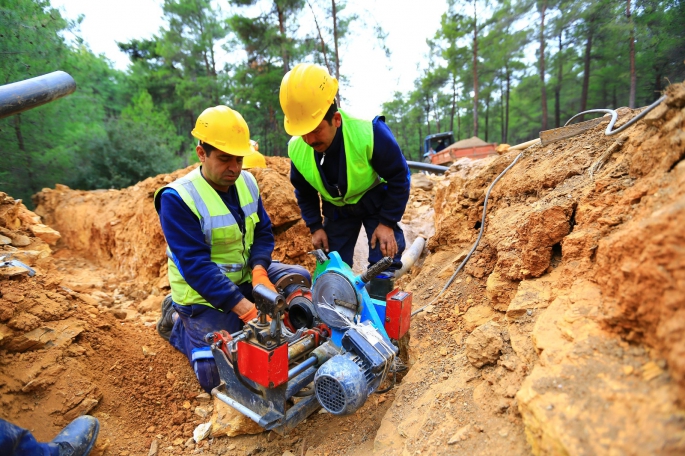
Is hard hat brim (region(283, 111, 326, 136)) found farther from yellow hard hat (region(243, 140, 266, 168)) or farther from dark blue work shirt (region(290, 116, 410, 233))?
yellow hard hat (region(243, 140, 266, 168))

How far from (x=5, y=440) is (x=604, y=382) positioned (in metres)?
2.62

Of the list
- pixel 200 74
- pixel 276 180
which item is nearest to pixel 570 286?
pixel 276 180

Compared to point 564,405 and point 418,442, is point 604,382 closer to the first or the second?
point 564,405

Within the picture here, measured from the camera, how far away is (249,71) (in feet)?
60.4

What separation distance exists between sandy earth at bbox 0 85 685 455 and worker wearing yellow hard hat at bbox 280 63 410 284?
0.77 metres

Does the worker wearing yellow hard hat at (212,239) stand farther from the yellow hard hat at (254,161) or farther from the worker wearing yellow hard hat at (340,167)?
the yellow hard hat at (254,161)

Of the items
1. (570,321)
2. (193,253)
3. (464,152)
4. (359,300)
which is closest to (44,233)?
(193,253)

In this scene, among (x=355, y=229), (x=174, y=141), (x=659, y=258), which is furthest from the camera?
(x=174, y=141)

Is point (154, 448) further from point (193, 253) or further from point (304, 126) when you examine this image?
point (304, 126)

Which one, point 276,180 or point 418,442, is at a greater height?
point 276,180

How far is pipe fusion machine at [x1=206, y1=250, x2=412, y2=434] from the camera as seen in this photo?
73.4 inches

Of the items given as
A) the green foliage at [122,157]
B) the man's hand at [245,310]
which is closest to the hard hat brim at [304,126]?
the man's hand at [245,310]

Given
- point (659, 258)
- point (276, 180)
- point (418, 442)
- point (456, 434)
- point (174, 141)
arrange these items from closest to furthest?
point (659, 258)
point (456, 434)
point (418, 442)
point (276, 180)
point (174, 141)

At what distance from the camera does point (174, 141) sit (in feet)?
52.6
